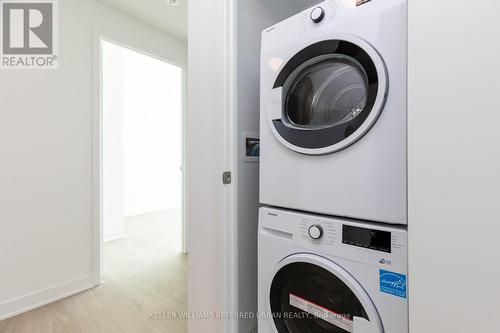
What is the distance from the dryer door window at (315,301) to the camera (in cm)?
81

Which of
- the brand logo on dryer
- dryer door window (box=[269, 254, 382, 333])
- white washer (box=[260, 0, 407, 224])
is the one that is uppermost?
white washer (box=[260, 0, 407, 224])

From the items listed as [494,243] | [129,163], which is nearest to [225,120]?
[494,243]

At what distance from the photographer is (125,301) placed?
6.05 feet

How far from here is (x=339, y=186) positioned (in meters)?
0.86

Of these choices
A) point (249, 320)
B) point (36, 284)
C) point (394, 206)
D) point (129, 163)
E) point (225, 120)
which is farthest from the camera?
point (129, 163)

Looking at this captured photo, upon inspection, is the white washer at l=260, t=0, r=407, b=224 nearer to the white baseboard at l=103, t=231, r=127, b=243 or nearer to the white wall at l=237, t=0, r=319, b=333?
the white wall at l=237, t=0, r=319, b=333

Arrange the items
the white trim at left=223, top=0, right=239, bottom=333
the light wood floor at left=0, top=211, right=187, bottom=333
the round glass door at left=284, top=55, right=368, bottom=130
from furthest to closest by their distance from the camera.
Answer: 1. the light wood floor at left=0, top=211, right=187, bottom=333
2. the white trim at left=223, top=0, right=239, bottom=333
3. the round glass door at left=284, top=55, right=368, bottom=130

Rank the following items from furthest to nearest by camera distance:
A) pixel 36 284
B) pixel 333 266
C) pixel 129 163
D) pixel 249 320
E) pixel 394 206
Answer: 1. pixel 129 163
2. pixel 36 284
3. pixel 249 320
4. pixel 333 266
5. pixel 394 206

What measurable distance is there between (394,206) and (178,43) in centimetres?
286

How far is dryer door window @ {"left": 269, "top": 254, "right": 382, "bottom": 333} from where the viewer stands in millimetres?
811

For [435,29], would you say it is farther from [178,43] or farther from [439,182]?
[178,43]

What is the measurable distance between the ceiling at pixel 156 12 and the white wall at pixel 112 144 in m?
1.13

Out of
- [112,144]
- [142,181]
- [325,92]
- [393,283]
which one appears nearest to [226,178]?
[325,92]

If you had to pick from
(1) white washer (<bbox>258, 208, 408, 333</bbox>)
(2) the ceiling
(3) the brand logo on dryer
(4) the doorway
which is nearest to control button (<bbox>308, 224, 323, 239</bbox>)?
(1) white washer (<bbox>258, 208, 408, 333</bbox>)
